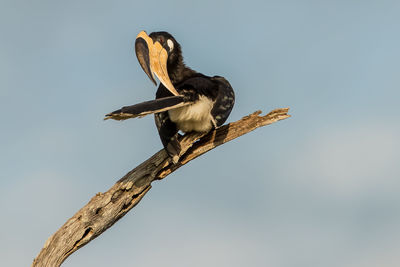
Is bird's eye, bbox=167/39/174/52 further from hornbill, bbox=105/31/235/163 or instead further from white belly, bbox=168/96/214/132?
white belly, bbox=168/96/214/132

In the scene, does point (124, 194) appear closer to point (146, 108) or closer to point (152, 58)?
point (146, 108)

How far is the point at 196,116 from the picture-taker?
6211 mm

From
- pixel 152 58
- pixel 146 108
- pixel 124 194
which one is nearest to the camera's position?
pixel 146 108

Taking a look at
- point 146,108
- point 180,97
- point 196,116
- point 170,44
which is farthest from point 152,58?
point 146,108

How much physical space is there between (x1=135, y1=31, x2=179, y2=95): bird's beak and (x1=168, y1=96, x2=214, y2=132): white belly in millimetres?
242

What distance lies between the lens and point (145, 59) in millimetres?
6059

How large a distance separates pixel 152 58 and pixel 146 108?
1314 mm

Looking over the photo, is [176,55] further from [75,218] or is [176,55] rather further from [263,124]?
[75,218]

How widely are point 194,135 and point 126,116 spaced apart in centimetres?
144

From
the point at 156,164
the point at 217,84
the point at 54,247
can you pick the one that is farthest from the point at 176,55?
the point at 54,247

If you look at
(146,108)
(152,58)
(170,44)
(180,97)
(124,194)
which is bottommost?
(124,194)

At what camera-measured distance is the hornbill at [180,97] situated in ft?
19.9

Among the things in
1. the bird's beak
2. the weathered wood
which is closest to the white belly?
the weathered wood

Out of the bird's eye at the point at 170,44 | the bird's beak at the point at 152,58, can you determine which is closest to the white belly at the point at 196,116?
the bird's beak at the point at 152,58
